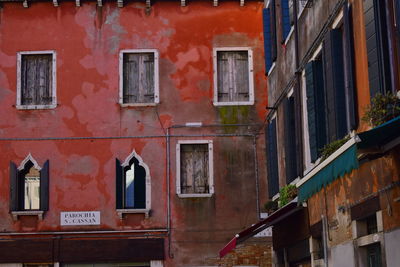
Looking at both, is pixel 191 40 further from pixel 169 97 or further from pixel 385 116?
pixel 385 116

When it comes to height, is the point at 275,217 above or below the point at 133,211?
below

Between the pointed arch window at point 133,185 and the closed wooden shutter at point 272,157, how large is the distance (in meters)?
3.54

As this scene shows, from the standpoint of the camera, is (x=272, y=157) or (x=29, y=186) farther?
(x=29, y=186)

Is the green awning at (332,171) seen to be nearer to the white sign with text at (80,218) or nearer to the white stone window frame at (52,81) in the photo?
the white sign with text at (80,218)

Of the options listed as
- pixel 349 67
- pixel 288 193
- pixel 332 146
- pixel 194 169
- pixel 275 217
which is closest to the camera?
pixel 349 67

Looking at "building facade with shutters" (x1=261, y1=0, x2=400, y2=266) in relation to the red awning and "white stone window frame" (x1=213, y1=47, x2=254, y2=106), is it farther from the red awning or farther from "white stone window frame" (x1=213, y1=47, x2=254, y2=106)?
"white stone window frame" (x1=213, y1=47, x2=254, y2=106)

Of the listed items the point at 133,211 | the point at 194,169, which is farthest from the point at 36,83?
the point at 194,169

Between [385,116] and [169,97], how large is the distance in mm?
11505

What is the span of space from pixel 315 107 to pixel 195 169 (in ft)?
26.0

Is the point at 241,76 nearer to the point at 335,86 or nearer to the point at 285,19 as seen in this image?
the point at 285,19

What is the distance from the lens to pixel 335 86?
10.0 metres

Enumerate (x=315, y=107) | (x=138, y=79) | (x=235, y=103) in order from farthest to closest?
(x=138, y=79) → (x=235, y=103) → (x=315, y=107)

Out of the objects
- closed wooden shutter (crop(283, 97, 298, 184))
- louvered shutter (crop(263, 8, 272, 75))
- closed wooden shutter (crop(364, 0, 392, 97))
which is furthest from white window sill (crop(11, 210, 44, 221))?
closed wooden shutter (crop(364, 0, 392, 97))

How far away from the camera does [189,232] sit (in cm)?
1859
